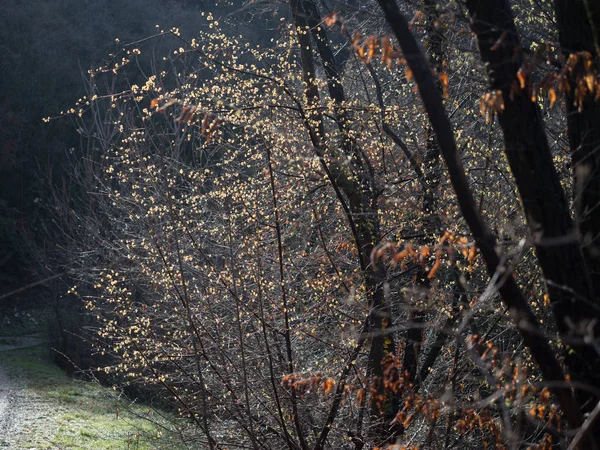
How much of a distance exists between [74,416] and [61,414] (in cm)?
22

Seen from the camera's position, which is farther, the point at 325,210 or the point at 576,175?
the point at 325,210

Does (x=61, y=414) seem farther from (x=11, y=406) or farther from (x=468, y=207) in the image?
(x=468, y=207)

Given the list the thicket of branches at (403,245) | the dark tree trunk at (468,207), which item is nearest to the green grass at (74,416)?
the thicket of branches at (403,245)

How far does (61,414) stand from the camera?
463 inches

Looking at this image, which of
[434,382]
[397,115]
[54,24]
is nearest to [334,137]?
[397,115]

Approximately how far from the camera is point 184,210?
8312 millimetres

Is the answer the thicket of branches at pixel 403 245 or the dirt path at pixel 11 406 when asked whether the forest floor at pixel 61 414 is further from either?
the thicket of branches at pixel 403 245

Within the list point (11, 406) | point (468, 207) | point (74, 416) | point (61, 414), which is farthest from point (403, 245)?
point (11, 406)

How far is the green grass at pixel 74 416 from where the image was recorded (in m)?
10.0

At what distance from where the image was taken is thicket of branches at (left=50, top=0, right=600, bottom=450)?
3.56m

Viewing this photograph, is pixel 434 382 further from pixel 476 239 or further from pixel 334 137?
pixel 476 239

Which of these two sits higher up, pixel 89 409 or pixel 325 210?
pixel 325 210

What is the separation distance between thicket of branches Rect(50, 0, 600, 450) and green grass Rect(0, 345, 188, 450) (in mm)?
1892

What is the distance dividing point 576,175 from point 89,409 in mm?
10725
